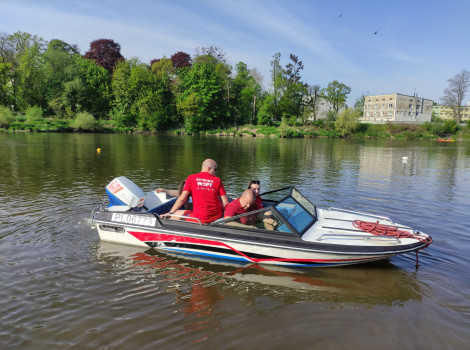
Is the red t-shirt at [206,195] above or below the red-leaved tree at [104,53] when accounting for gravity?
below

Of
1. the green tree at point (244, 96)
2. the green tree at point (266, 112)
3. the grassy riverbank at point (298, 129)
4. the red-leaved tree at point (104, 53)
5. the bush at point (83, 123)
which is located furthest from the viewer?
the red-leaved tree at point (104, 53)

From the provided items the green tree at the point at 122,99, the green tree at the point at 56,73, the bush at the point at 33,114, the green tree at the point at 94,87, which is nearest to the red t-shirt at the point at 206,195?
the bush at the point at 33,114

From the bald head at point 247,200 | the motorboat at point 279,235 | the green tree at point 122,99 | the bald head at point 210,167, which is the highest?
the green tree at point 122,99

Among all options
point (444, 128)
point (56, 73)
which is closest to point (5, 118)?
point (56, 73)

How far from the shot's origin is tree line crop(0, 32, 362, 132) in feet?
196

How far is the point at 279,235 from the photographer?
5.91m

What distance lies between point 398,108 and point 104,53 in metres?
81.4

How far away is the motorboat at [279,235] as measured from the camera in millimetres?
5719

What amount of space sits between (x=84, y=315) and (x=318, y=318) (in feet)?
11.3

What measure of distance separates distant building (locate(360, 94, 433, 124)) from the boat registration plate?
300 feet

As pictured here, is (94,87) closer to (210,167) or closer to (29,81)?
(29,81)

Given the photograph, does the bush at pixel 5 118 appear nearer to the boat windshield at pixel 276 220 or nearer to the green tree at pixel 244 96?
the green tree at pixel 244 96

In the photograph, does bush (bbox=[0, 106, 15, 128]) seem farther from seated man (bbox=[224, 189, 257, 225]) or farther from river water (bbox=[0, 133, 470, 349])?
seated man (bbox=[224, 189, 257, 225])

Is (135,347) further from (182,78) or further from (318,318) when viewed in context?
(182,78)
